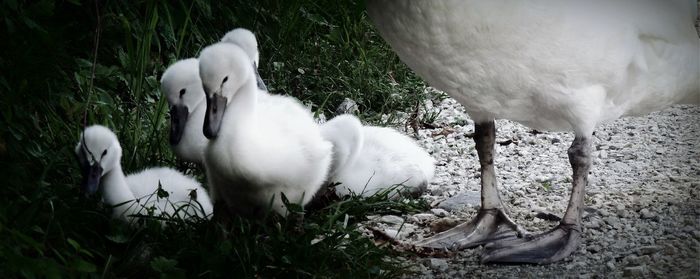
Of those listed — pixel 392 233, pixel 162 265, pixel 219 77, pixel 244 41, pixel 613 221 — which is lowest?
pixel 162 265

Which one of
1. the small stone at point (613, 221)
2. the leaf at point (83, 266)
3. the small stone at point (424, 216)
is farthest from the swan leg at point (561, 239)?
the leaf at point (83, 266)

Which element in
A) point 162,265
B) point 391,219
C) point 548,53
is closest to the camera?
point 162,265

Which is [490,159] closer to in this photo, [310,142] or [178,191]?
[310,142]

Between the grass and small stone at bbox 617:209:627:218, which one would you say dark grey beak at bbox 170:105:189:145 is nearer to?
the grass

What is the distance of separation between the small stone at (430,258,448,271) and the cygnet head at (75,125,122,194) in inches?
59.6

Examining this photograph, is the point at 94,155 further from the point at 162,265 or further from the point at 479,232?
the point at 479,232

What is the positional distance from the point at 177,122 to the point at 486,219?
5.23 ft

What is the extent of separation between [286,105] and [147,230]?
1.03 meters

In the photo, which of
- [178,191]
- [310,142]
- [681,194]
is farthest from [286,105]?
[681,194]

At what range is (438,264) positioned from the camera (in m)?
5.04

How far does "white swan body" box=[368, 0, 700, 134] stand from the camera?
4699 mm

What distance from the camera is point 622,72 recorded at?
4945 mm

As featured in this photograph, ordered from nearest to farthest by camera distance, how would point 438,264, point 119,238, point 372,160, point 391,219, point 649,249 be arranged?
1. point 119,238
2. point 649,249
3. point 438,264
4. point 391,219
5. point 372,160

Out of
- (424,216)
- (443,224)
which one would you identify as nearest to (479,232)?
(443,224)
